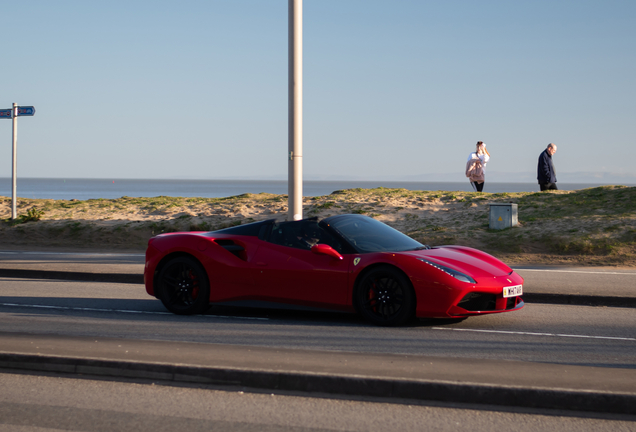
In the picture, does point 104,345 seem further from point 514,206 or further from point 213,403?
point 514,206

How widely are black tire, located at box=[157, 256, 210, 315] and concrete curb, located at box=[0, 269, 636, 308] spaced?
3.38 metres

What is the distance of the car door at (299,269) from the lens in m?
7.35

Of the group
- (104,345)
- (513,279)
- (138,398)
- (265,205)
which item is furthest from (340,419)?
(265,205)

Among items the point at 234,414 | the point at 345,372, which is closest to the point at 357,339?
the point at 345,372

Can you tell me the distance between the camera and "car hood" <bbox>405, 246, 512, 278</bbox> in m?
7.08

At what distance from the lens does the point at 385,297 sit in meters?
7.20

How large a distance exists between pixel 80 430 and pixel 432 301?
4007 mm

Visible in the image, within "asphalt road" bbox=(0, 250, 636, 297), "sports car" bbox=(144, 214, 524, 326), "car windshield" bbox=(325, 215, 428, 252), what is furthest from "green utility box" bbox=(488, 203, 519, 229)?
"car windshield" bbox=(325, 215, 428, 252)

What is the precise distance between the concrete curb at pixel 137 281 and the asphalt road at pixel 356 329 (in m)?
0.28

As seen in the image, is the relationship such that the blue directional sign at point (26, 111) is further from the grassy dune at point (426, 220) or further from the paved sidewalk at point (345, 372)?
the paved sidewalk at point (345, 372)

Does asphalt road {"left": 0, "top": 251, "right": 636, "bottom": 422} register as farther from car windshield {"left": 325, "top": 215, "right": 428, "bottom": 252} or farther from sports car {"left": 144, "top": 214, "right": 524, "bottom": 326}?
car windshield {"left": 325, "top": 215, "right": 428, "bottom": 252}

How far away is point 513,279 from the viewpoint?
24.0 feet

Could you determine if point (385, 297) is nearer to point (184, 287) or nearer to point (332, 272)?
point (332, 272)

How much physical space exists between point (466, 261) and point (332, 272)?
1.56 m
